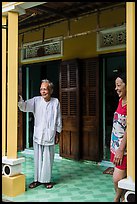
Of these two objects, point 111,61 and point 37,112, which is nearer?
point 37,112

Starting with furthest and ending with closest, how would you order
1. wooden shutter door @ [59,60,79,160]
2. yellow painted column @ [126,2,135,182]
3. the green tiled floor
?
wooden shutter door @ [59,60,79,160] < the green tiled floor < yellow painted column @ [126,2,135,182]

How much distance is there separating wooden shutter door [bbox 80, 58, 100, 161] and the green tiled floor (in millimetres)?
278

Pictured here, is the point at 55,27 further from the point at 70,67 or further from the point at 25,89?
the point at 25,89

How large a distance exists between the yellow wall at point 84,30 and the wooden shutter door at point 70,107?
0.86ft

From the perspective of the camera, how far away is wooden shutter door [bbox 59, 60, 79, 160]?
5.36m

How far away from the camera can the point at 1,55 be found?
12.2ft

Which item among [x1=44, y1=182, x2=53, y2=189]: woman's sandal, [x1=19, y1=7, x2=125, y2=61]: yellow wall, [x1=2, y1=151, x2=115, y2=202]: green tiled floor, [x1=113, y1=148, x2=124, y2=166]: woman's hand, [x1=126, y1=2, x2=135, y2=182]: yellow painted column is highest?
[x1=19, y1=7, x2=125, y2=61]: yellow wall

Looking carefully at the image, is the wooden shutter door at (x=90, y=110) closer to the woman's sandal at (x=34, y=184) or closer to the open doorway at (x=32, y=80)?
the open doorway at (x=32, y=80)

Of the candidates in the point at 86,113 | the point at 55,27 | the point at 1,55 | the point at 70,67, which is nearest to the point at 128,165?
the point at 1,55

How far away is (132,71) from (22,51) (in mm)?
4434

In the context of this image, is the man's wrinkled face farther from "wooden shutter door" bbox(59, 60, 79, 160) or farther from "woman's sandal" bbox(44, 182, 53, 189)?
"wooden shutter door" bbox(59, 60, 79, 160)

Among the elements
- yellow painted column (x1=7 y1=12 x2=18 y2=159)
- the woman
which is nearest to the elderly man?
yellow painted column (x1=7 y1=12 x2=18 y2=159)

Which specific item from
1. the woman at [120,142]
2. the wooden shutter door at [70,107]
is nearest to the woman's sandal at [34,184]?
the woman at [120,142]

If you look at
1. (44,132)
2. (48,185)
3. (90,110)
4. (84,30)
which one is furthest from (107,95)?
(48,185)
